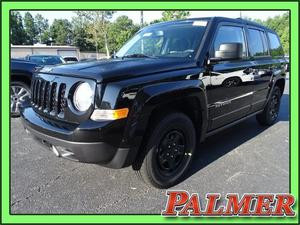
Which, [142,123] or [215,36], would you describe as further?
[215,36]

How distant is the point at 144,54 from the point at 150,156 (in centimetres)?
154

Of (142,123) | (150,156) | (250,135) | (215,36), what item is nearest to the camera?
(142,123)

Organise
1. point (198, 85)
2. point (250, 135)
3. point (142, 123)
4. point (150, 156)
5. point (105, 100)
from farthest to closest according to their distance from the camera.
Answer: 1. point (250, 135)
2. point (198, 85)
3. point (150, 156)
4. point (142, 123)
5. point (105, 100)

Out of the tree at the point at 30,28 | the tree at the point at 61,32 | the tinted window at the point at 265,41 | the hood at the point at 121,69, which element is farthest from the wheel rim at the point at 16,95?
the tree at the point at 61,32

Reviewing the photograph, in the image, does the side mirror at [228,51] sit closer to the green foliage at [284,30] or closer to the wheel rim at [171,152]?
the wheel rim at [171,152]

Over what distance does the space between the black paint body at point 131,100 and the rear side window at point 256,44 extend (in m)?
0.92

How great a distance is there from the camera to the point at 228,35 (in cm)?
411

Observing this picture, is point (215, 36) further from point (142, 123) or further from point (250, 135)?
point (250, 135)

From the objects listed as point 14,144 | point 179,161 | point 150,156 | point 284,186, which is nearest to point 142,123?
point 150,156

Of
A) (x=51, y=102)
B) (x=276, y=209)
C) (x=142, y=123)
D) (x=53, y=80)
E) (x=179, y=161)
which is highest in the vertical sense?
(x=53, y=80)

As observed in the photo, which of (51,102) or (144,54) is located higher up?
(144,54)

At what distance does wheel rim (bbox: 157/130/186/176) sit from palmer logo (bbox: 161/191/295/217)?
0.31 metres

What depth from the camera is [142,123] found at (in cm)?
278

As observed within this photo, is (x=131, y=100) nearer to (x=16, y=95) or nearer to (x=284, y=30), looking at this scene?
(x=16, y=95)
